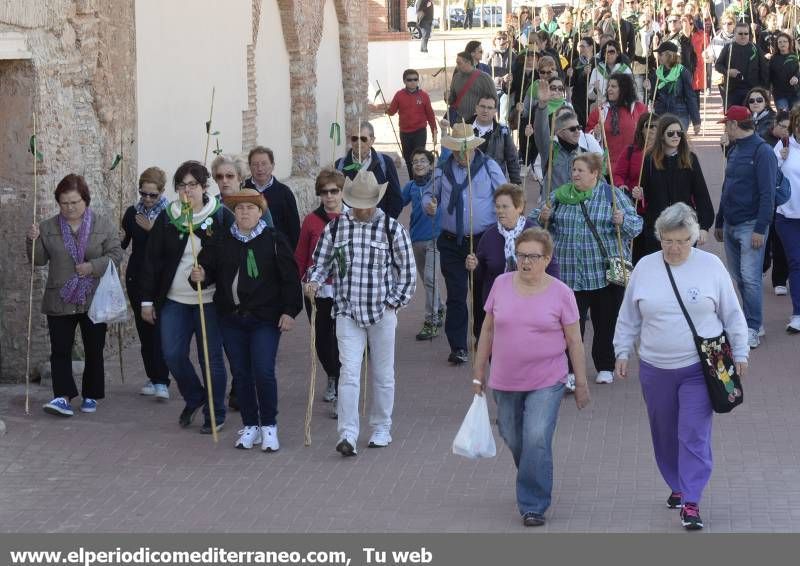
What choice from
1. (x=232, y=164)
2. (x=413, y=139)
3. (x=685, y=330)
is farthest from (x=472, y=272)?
(x=413, y=139)

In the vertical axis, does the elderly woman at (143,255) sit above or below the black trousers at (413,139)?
below

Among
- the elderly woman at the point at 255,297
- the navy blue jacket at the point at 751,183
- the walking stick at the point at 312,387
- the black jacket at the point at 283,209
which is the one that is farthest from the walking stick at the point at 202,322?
the navy blue jacket at the point at 751,183

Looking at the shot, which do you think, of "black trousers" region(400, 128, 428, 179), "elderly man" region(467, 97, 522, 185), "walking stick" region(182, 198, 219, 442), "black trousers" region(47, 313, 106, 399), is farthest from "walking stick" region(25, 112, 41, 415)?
"black trousers" region(400, 128, 428, 179)

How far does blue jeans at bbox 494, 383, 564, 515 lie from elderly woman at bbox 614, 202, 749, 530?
437mm

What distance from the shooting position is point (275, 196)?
10984mm

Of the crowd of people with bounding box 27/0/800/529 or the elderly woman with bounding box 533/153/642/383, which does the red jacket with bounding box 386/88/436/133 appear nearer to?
the crowd of people with bounding box 27/0/800/529

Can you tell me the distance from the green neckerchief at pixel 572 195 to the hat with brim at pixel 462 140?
922 mm

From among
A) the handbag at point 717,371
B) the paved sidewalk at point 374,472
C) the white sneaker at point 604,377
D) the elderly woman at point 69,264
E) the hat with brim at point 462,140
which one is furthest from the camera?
the hat with brim at point 462,140

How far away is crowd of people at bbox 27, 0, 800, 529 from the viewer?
768 centimetres

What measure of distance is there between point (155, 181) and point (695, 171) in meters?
3.88

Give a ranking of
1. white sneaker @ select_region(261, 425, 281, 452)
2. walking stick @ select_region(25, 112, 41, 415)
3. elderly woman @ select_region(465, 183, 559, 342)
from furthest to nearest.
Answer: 1. walking stick @ select_region(25, 112, 41, 415)
2. elderly woman @ select_region(465, 183, 559, 342)
3. white sneaker @ select_region(261, 425, 281, 452)

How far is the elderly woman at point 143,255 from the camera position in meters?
10.6

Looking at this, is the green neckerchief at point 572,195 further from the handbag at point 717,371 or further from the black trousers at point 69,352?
the black trousers at point 69,352
